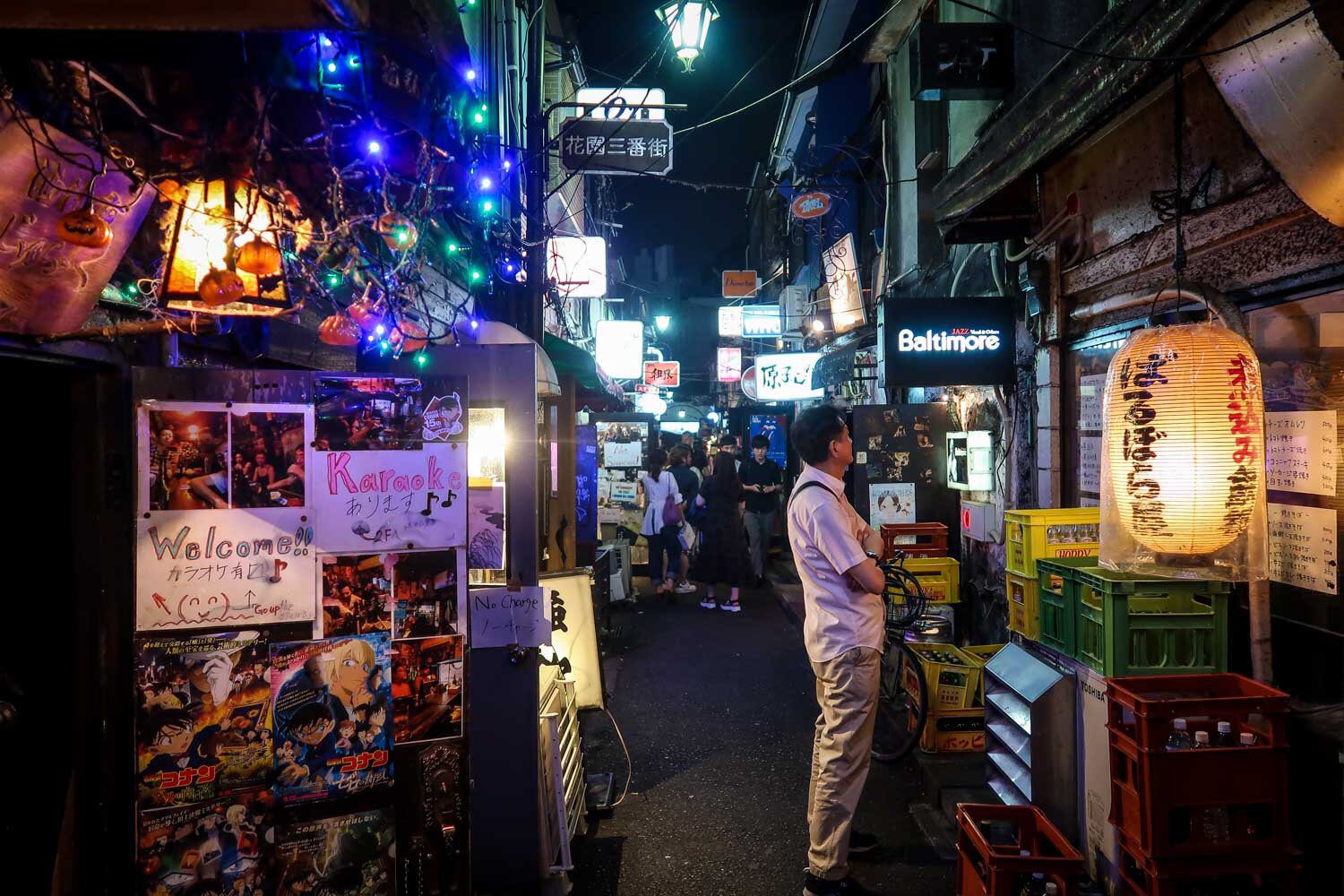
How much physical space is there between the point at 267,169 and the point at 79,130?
115cm

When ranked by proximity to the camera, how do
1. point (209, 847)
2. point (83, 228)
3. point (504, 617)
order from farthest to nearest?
1. point (504, 617)
2. point (209, 847)
3. point (83, 228)

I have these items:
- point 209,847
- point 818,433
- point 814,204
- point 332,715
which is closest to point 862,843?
point 818,433

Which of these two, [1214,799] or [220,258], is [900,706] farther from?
[220,258]

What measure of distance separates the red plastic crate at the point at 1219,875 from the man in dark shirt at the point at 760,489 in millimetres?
9436

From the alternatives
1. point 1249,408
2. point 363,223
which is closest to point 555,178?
point 363,223

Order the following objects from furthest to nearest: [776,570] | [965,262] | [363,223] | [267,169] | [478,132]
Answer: [776,570] < [965,262] < [478,132] < [363,223] < [267,169]

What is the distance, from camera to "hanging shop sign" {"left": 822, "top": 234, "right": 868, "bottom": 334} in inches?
529

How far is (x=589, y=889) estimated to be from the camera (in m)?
4.52

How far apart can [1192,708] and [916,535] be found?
5094mm

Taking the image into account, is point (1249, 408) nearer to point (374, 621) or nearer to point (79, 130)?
point (374, 621)

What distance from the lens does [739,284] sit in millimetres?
24078

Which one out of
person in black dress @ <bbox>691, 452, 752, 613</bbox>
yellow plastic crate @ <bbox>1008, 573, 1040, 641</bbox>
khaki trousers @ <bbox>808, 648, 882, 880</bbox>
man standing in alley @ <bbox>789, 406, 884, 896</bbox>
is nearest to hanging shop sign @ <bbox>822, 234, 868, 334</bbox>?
person in black dress @ <bbox>691, 452, 752, 613</bbox>

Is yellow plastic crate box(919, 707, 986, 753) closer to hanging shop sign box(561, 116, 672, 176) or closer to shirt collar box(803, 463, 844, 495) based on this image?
shirt collar box(803, 463, 844, 495)

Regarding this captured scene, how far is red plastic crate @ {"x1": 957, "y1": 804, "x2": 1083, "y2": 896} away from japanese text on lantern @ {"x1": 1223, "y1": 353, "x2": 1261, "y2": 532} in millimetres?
1820
